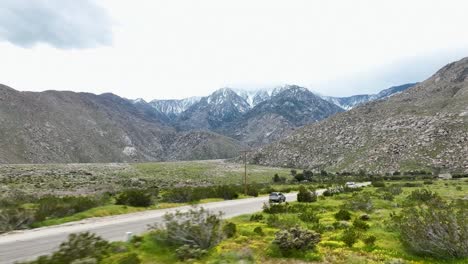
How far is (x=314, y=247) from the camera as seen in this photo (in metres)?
16.2

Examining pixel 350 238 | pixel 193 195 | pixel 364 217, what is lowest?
pixel 193 195

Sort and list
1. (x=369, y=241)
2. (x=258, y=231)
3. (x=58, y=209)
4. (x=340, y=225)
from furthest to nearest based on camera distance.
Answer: (x=58, y=209)
(x=340, y=225)
(x=258, y=231)
(x=369, y=241)

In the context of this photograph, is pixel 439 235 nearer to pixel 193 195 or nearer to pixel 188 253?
pixel 188 253

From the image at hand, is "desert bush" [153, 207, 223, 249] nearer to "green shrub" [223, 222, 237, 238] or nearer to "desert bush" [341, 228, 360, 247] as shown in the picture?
"green shrub" [223, 222, 237, 238]

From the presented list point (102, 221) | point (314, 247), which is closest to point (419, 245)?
point (314, 247)

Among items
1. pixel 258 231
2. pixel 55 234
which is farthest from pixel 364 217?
pixel 55 234

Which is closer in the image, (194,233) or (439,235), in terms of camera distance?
(439,235)

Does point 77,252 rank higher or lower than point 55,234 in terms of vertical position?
higher

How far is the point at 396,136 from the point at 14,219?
112855 millimetres

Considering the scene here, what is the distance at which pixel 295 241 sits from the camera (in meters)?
15.9

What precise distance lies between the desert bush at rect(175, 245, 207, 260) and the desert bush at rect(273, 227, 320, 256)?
135 inches

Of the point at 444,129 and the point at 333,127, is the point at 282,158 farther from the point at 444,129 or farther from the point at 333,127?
the point at 444,129

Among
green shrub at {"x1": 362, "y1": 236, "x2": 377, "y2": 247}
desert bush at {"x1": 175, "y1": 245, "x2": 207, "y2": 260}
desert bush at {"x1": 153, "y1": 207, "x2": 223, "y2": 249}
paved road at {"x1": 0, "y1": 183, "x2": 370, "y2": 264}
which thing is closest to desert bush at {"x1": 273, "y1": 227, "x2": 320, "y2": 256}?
green shrub at {"x1": 362, "y1": 236, "x2": 377, "y2": 247}

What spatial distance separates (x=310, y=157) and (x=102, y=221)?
376ft
